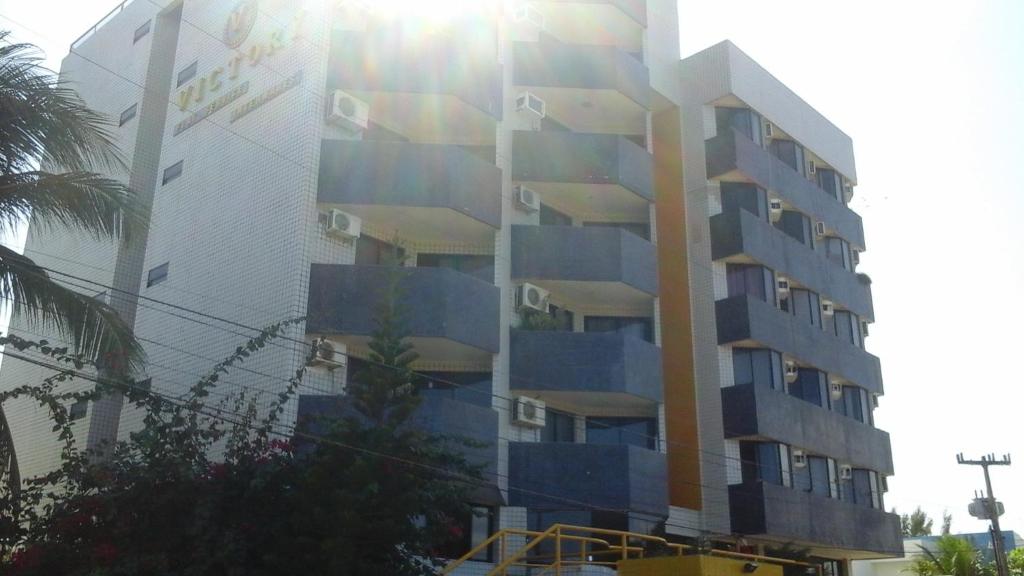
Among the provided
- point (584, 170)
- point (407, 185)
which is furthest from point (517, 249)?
point (407, 185)

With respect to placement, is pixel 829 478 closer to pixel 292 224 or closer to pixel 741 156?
pixel 741 156

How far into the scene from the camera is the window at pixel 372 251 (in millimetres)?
23064

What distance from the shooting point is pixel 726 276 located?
96.3 ft

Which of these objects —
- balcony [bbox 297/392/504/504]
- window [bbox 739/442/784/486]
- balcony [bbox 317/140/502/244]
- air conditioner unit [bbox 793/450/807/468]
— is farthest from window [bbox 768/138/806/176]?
balcony [bbox 297/392/504/504]

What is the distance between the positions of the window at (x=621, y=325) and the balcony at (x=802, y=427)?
2.53 meters

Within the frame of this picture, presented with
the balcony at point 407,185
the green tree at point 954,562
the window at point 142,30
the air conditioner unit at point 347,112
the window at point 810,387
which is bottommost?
the green tree at point 954,562

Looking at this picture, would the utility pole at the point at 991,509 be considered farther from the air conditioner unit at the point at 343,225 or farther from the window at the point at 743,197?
the air conditioner unit at the point at 343,225

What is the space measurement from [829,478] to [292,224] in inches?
651

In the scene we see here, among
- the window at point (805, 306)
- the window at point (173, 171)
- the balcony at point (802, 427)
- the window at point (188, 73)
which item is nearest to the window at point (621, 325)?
the balcony at point (802, 427)

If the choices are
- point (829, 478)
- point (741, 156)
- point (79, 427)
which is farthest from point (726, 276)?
point (79, 427)

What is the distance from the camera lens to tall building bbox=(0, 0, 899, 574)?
22.4m

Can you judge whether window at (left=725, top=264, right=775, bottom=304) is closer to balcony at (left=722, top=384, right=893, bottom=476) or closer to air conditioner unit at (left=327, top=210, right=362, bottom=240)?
balcony at (left=722, top=384, right=893, bottom=476)

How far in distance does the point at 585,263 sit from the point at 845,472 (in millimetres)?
11172

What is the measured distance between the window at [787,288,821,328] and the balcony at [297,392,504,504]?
12.5m
